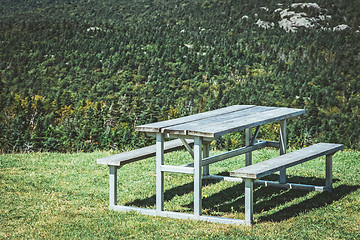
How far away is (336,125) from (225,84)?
8.33 meters

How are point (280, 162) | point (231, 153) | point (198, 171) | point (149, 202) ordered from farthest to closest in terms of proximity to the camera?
1. point (231, 153)
2. point (149, 202)
3. point (280, 162)
4. point (198, 171)

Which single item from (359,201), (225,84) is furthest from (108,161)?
(225,84)

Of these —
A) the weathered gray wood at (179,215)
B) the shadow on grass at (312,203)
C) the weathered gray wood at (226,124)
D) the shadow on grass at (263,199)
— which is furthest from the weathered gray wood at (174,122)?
the shadow on grass at (312,203)

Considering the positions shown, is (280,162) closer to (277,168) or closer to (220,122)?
(277,168)

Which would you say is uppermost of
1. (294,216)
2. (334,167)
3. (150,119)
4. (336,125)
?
(294,216)

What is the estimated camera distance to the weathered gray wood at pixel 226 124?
4.53 metres

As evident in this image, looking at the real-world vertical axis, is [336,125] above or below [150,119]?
below

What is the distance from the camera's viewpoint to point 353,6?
40.8 m

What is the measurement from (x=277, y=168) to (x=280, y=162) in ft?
0.89

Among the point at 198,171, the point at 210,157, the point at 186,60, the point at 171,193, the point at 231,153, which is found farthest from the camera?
the point at 186,60

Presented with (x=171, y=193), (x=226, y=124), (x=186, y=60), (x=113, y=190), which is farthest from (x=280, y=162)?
(x=186, y=60)

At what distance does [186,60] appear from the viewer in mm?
35719

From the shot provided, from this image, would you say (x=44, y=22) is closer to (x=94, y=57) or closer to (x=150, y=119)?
(x=94, y=57)

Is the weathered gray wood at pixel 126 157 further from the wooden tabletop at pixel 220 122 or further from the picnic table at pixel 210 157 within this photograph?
the wooden tabletop at pixel 220 122
